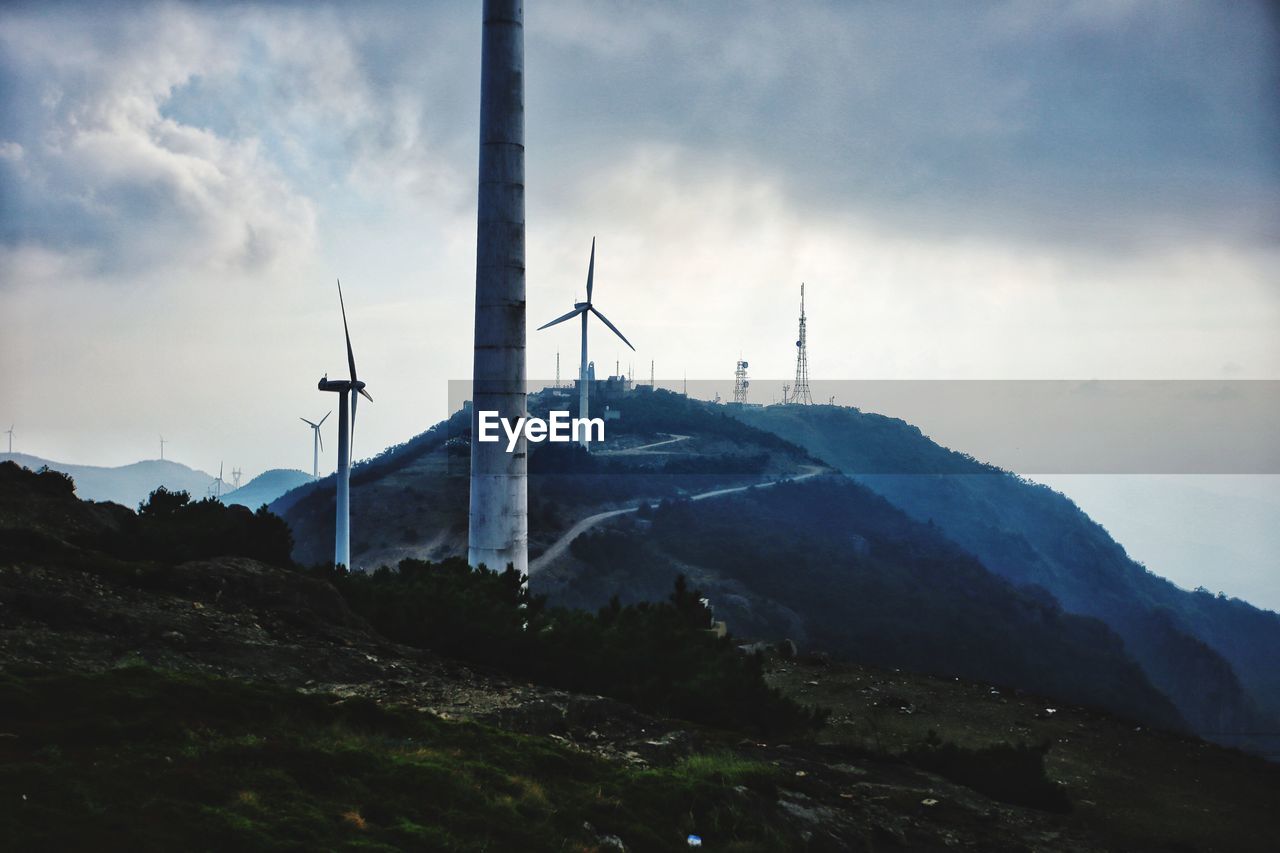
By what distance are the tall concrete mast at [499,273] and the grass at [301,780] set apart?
60.9 feet

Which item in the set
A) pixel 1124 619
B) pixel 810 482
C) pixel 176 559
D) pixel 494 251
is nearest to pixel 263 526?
pixel 176 559

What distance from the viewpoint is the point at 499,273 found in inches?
1297

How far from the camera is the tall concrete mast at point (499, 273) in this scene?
33.0 m

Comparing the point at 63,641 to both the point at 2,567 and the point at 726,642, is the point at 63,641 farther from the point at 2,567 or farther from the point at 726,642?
the point at 726,642

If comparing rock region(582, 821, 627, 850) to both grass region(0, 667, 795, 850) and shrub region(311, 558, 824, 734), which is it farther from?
shrub region(311, 558, 824, 734)

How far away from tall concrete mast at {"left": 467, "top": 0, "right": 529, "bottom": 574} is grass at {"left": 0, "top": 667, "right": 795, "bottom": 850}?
1857cm

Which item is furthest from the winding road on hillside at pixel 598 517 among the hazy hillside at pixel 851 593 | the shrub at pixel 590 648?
the shrub at pixel 590 648

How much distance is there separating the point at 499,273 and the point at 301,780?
23.6 meters

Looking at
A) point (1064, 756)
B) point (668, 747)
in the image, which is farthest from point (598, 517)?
point (668, 747)

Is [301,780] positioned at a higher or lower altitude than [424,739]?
higher

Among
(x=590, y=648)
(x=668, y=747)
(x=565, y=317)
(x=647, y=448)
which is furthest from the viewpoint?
(x=647, y=448)

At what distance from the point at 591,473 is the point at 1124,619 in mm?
105400

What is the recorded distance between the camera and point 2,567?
17859 mm

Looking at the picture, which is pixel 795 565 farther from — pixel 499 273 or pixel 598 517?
pixel 499 273
